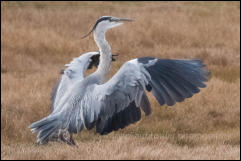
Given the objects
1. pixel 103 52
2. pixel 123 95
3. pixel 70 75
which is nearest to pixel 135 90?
pixel 123 95

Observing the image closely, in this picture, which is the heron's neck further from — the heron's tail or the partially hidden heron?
the heron's tail

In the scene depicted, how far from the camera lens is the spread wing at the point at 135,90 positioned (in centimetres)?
546

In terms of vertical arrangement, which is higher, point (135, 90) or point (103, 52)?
point (103, 52)

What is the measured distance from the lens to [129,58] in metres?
12.3

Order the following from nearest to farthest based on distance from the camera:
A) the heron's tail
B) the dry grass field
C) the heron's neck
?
the heron's tail, the heron's neck, the dry grass field

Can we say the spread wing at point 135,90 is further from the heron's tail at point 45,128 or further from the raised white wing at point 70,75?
the raised white wing at point 70,75

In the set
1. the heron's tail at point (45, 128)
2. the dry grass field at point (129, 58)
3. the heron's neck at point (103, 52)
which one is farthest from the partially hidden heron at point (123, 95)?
the dry grass field at point (129, 58)

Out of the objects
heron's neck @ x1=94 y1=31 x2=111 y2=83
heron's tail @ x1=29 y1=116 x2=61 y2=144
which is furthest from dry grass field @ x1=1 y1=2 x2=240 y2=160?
heron's neck @ x1=94 y1=31 x2=111 y2=83

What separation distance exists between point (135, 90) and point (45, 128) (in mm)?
990

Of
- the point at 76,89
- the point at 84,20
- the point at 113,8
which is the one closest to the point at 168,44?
the point at 84,20

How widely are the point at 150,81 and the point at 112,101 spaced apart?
0.43 m

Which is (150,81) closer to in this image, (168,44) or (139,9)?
(168,44)

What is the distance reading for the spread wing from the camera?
546cm

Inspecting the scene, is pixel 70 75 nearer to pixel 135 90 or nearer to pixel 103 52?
pixel 103 52
